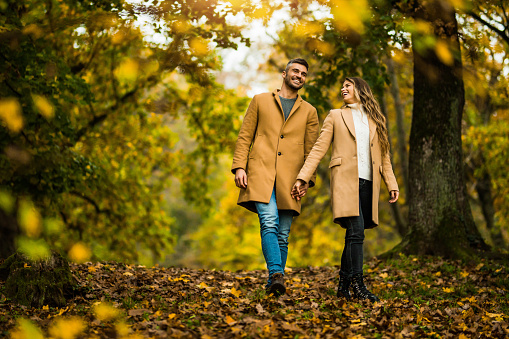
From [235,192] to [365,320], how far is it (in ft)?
67.0

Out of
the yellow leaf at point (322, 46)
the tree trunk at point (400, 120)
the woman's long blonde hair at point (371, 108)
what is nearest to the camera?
the woman's long blonde hair at point (371, 108)

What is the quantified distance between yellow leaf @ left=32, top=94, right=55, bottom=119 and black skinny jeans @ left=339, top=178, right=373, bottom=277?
584cm

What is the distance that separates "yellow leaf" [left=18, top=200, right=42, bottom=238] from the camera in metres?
9.27

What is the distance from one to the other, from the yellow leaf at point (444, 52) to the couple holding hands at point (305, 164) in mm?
2782

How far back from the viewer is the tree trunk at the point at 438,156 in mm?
8219

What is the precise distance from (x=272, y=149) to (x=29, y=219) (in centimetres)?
583

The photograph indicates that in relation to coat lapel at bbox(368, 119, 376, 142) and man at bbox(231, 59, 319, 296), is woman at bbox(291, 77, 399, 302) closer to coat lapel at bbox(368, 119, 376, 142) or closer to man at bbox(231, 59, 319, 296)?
coat lapel at bbox(368, 119, 376, 142)

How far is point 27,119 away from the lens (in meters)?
9.17

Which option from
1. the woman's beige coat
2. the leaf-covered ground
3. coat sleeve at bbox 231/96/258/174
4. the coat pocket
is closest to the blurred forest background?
the leaf-covered ground

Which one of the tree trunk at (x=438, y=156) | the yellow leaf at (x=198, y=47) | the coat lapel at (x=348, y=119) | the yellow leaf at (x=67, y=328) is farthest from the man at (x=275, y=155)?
the tree trunk at (x=438, y=156)

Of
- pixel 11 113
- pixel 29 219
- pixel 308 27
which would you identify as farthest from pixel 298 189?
pixel 29 219

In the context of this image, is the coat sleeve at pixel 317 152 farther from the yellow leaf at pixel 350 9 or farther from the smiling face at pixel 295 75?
the yellow leaf at pixel 350 9

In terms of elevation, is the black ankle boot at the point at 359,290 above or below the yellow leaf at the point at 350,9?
below

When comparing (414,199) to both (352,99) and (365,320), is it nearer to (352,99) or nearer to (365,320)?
(352,99)
